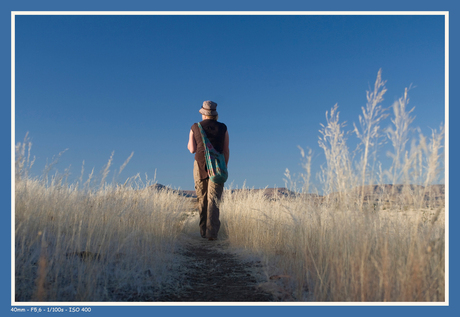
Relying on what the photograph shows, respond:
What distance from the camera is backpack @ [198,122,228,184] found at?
16.8 ft

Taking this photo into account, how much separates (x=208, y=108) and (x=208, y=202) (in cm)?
171

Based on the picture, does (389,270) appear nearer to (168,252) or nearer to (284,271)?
(284,271)

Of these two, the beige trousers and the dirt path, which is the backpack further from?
the dirt path

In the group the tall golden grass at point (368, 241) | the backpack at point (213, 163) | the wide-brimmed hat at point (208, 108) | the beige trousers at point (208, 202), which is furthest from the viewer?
the wide-brimmed hat at point (208, 108)

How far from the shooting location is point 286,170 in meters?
4.03

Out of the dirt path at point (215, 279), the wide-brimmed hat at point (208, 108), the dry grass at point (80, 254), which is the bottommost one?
the dirt path at point (215, 279)

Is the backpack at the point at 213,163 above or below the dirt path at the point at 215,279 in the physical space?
above

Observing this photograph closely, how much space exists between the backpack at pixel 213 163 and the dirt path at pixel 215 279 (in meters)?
Answer: 1.22

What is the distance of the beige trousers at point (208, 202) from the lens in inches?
Result: 206

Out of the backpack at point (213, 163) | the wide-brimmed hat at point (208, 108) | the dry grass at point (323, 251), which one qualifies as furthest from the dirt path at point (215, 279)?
the wide-brimmed hat at point (208, 108)

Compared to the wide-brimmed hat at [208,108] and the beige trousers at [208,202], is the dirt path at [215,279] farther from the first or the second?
the wide-brimmed hat at [208,108]

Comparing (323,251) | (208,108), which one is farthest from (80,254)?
(208,108)

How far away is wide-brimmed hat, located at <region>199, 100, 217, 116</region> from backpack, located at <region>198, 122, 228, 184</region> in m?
0.33

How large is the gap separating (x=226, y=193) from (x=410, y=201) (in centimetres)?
618
